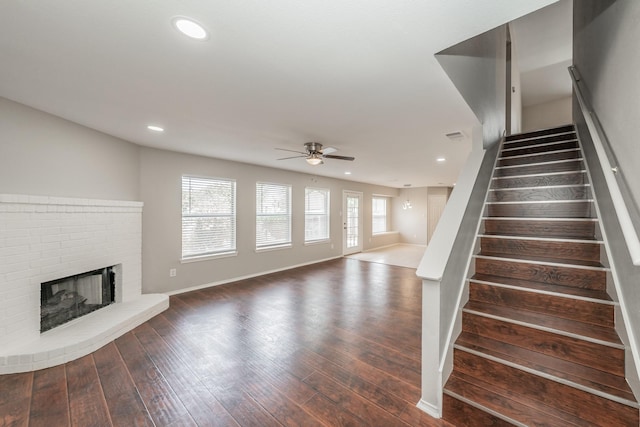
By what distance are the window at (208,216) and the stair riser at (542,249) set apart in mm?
4215

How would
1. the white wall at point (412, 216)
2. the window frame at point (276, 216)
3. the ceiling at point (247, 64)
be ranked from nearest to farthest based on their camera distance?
1. the ceiling at point (247, 64)
2. the window frame at point (276, 216)
3. the white wall at point (412, 216)

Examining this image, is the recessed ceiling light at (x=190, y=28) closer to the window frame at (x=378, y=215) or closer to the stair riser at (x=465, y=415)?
the stair riser at (x=465, y=415)

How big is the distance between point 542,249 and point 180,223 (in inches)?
190

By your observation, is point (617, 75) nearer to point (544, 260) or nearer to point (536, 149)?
point (544, 260)

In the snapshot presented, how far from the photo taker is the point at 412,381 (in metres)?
2.04

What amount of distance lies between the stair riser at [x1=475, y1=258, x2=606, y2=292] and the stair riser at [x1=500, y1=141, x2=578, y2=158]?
6.32 ft

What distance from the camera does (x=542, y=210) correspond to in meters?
2.45

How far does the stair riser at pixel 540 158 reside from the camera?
279cm

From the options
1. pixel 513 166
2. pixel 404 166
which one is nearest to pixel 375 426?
pixel 513 166

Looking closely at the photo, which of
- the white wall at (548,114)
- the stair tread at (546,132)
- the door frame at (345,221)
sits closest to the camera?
the stair tread at (546,132)

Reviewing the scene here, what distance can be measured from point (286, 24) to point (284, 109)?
1.14 m

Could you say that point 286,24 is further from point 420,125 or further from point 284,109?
point 420,125

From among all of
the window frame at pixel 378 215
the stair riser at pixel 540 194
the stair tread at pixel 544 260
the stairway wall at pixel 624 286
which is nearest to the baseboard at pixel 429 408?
the stairway wall at pixel 624 286

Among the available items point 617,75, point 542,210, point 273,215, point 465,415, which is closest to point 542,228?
point 542,210
